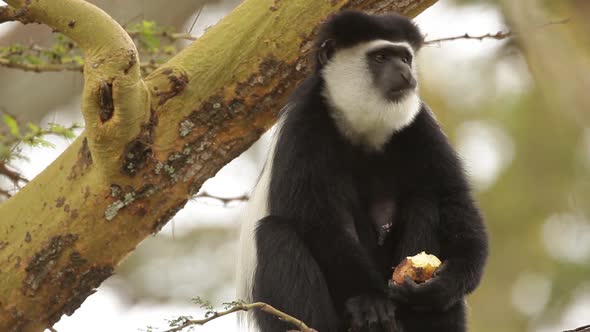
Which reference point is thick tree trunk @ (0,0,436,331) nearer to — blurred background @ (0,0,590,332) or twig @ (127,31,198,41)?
twig @ (127,31,198,41)

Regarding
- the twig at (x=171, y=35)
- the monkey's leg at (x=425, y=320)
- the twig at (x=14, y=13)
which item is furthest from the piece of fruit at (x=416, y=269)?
the twig at (x=14, y=13)

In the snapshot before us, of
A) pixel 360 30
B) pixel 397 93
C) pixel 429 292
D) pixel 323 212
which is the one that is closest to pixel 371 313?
pixel 429 292

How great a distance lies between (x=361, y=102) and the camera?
339 cm

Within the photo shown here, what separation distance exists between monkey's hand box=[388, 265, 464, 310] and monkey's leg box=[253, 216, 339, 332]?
0.23 meters

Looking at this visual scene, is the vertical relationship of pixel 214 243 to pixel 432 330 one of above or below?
above

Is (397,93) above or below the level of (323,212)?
above

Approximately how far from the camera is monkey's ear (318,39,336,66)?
10.9 feet

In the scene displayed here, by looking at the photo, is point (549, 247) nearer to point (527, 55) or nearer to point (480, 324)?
point (480, 324)

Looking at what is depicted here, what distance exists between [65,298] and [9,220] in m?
0.36

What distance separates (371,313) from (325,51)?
1.08 metres

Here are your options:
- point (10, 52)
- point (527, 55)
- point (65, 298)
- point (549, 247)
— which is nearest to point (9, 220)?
point (65, 298)

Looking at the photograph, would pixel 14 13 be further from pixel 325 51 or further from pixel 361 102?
pixel 361 102

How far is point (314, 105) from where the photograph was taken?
328 cm

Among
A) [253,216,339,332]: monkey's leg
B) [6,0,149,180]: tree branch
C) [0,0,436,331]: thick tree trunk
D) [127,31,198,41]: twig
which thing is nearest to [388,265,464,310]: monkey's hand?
[253,216,339,332]: monkey's leg
